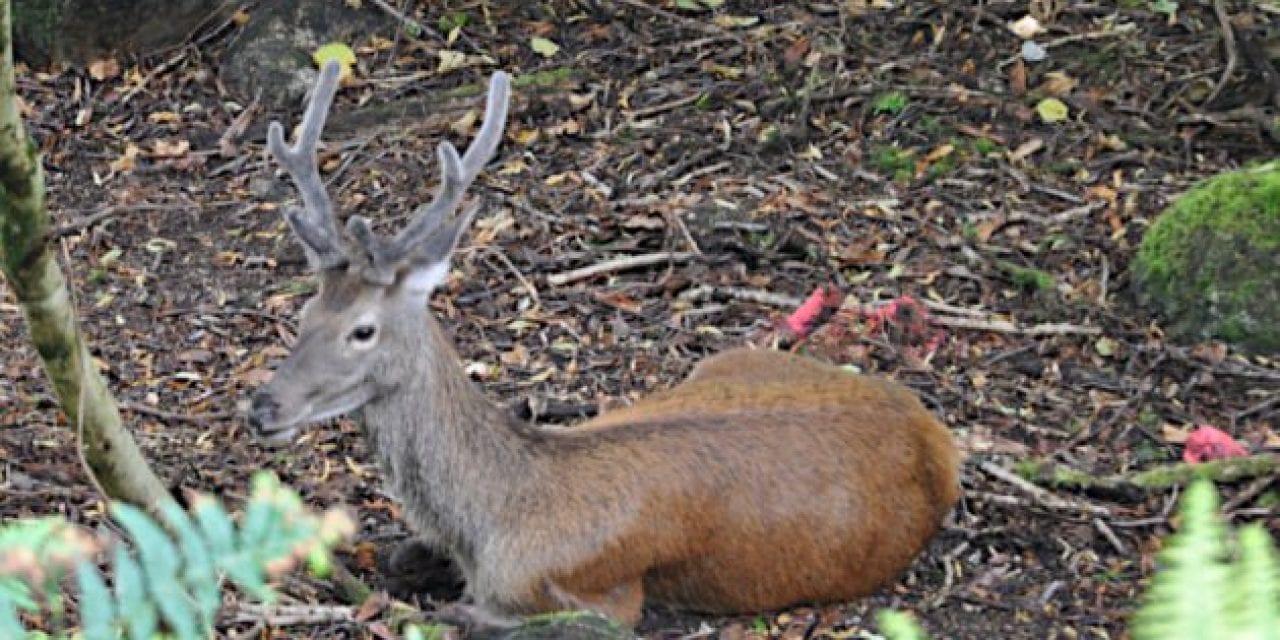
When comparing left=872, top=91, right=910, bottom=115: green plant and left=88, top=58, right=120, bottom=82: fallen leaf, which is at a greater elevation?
left=88, top=58, right=120, bottom=82: fallen leaf

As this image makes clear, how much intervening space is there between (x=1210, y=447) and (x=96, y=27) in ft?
21.7

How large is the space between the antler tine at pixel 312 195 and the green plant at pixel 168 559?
10.3 ft

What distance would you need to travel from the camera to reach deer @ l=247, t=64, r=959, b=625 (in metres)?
5.56

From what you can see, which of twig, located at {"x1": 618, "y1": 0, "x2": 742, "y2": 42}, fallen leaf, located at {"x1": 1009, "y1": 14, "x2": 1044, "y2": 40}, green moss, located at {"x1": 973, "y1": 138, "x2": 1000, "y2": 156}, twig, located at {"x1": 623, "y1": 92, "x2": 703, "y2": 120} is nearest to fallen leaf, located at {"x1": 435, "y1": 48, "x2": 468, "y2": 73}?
twig, located at {"x1": 618, "y1": 0, "x2": 742, "y2": 42}

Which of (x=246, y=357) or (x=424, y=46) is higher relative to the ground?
(x=424, y=46)

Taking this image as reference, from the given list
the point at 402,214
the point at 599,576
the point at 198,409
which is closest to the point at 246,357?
the point at 198,409

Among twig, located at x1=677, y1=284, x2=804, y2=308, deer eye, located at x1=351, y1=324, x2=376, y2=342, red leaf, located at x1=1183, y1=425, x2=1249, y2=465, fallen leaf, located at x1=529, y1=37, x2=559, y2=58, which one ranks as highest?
deer eye, located at x1=351, y1=324, x2=376, y2=342

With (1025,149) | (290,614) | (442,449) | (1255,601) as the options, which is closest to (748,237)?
(1025,149)

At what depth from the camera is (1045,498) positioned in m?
6.30

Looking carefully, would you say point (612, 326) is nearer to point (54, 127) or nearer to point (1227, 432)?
point (1227, 432)

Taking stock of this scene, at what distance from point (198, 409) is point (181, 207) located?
7.18ft

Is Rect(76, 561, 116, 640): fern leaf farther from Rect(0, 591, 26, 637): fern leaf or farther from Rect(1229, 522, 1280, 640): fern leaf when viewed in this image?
Rect(1229, 522, 1280, 640): fern leaf

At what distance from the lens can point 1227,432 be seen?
684cm

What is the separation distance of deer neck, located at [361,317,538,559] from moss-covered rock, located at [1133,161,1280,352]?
3.29 metres
